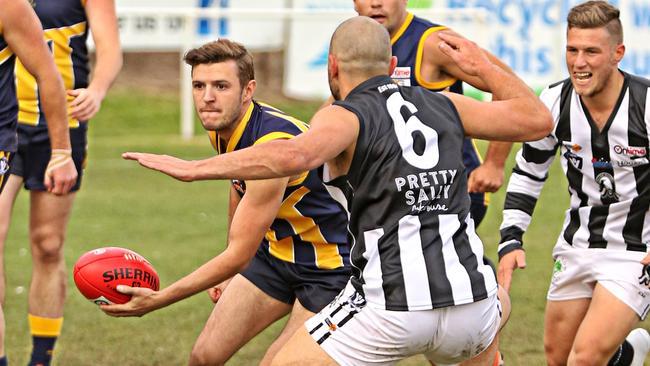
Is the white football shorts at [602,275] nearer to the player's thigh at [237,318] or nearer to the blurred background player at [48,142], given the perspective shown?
the player's thigh at [237,318]

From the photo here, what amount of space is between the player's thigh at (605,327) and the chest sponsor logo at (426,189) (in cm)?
151

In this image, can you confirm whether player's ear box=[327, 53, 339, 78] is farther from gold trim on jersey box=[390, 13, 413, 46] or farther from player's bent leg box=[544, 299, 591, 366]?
player's bent leg box=[544, 299, 591, 366]

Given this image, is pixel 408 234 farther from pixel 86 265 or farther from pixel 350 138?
pixel 86 265

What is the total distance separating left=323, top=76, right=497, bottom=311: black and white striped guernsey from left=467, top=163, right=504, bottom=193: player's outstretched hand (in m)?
1.88

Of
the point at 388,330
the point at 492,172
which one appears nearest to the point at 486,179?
the point at 492,172

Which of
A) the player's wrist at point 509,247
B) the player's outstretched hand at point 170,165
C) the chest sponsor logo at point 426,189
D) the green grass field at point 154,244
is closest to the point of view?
the player's outstretched hand at point 170,165

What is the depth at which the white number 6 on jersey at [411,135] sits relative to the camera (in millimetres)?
4410

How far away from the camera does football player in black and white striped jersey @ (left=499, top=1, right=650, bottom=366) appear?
573cm

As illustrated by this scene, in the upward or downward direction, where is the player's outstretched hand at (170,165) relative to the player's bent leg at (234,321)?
upward

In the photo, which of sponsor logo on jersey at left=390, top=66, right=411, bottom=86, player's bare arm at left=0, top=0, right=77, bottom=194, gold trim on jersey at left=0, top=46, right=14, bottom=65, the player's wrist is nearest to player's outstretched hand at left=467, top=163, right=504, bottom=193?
the player's wrist

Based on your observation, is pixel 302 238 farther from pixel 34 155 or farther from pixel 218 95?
pixel 34 155

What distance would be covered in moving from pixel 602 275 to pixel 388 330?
187 cm

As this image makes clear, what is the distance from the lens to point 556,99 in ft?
19.9

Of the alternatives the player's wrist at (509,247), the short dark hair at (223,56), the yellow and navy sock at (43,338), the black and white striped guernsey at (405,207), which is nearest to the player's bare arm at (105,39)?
the yellow and navy sock at (43,338)
